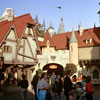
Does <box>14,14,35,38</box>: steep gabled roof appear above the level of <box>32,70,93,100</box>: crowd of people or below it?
above

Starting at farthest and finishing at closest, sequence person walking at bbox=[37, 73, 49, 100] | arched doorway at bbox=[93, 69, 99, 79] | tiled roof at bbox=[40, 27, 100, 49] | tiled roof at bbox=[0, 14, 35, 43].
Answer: tiled roof at bbox=[40, 27, 100, 49], arched doorway at bbox=[93, 69, 99, 79], tiled roof at bbox=[0, 14, 35, 43], person walking at bbox=[37, 73, 49, 100]

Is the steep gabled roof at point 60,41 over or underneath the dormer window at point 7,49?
over

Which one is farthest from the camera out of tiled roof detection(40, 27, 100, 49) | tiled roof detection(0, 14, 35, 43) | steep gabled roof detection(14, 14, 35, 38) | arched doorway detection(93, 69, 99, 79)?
tiled roof detection(40, 27, 100, 49)

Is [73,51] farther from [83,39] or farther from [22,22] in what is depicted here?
[22,22]

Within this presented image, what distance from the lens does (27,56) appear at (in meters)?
18.5

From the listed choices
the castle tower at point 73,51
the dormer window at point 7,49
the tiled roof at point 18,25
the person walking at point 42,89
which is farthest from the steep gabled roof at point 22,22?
the person walking at point 42,89

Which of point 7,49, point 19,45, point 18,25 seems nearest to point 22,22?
point 18,25

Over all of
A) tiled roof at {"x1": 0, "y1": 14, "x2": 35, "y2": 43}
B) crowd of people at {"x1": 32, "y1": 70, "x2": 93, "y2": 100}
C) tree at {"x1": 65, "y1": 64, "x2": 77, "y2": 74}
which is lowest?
crowd of people at {"x1": 32, "y1": 70, "x2": 93, "y2": 100}

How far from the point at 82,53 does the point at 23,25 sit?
47.2 feet

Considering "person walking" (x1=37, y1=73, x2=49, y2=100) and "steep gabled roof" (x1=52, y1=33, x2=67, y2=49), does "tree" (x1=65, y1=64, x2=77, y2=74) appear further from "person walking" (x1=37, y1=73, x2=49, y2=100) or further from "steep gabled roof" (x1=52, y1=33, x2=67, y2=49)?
"person walking" (x1=37, y1=73, x2=49, y2=100)

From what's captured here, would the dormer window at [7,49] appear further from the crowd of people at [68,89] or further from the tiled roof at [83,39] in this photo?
the tiled roof at [83,39]

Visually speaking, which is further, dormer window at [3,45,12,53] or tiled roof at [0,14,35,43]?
tiled roof at [0,14,35,43]

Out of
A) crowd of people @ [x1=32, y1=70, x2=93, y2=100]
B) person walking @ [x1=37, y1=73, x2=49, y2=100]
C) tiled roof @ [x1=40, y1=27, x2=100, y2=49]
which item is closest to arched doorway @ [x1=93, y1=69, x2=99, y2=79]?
tiled roof @ [x1=40, y1=27, x2=100, y2=49]

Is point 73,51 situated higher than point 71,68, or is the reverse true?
point 73,51
